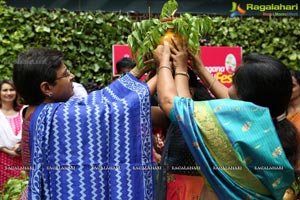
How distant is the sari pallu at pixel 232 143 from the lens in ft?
5.91

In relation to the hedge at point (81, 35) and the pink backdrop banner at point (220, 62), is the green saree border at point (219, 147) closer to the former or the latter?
the pink backdrop banner at point (220, 62)

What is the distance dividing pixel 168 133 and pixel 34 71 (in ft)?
2.23

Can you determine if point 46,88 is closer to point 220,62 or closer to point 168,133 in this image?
point 168,133

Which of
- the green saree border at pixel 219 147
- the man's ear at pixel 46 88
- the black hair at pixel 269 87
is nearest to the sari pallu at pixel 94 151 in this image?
the man's ear at pixel 46 88

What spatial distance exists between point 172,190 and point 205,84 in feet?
1.78

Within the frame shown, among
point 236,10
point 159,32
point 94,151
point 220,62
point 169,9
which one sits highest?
point 236,10

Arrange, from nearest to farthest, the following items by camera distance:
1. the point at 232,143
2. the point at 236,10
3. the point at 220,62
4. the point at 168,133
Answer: the point at 232,143 → the point at 168,133 → the point at 220,62 → the point at 236,10

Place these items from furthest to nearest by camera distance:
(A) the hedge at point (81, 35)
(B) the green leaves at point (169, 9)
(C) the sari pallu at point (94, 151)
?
1. (A) the hedge at point (81, 35)
2. (B) the green leaves at point (169, 9)
3. (C) the sari pallu at point (94, 151)

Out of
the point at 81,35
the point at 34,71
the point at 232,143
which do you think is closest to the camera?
the point at 232,143

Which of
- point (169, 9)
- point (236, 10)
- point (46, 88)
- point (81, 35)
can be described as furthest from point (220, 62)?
point (46, 88)

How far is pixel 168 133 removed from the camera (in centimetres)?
232

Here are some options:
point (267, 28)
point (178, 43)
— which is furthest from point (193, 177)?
point (267, 28)

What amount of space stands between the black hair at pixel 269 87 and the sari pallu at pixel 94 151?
1.39ft

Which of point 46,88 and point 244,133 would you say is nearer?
point 244,133
